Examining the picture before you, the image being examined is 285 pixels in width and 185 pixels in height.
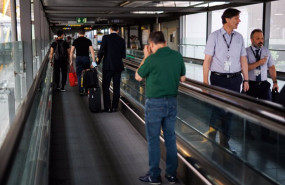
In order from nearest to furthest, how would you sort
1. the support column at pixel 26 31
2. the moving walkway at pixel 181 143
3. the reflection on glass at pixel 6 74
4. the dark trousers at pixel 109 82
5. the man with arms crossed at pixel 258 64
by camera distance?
the moving walkway at pixel 181 143 < the reflection on glass at pixel 6 74 < the man with arms crossed at pixel 258 64 < the support column at pixel 26 31 < the dark trousers at pixel 109 82

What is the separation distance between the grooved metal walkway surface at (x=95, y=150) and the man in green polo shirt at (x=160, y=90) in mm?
392

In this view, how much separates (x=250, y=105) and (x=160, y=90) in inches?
47.4

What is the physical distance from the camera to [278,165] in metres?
2.77

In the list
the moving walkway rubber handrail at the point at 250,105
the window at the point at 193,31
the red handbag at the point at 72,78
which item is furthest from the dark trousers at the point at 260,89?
the window at the point at 193,31

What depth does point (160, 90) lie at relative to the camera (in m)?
3.88

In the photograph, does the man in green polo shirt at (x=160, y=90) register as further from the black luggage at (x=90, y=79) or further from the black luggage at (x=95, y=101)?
the black luggage at (x=90, y=79)

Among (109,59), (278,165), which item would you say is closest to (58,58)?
(109,59)

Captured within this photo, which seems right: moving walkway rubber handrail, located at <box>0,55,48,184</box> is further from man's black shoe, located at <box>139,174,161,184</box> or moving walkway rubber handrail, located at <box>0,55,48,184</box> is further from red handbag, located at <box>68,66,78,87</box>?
red handbag, located at <box>68,66,78,87</box>

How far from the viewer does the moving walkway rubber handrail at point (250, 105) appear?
7.93ft

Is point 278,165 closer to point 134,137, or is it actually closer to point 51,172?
point 51,172

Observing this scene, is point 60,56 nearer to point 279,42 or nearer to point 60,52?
point 60,52

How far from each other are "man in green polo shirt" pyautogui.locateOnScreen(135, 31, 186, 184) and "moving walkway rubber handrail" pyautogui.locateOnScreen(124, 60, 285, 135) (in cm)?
26

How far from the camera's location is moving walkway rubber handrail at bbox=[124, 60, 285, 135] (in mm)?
2416

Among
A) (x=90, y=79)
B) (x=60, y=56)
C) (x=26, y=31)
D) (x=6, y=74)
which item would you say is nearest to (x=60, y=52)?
(x=60, y=56)
